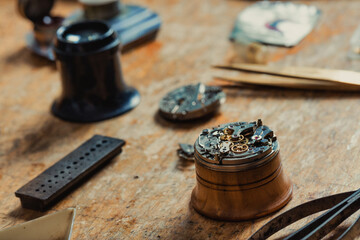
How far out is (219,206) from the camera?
0.88 metres

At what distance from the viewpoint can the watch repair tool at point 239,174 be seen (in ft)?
2.76

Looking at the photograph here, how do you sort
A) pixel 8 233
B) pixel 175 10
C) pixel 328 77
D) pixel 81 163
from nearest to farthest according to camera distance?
pixel 8 233, pixel 81 163, pixel 328 77, pixel 175 10

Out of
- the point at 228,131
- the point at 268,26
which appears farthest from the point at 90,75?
the point at 268,26

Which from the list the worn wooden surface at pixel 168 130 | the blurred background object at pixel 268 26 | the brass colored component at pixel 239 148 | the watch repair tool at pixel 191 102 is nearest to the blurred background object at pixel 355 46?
the worn wooden surface at pixel 168 130

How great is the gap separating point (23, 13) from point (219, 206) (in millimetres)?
1086

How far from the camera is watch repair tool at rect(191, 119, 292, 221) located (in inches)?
33.1

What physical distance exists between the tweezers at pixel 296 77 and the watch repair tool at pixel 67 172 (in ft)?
1.36

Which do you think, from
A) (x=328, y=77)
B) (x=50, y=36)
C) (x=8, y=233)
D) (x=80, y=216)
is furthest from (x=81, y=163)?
(x=50, y=36)

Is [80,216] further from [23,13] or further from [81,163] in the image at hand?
[23,13]

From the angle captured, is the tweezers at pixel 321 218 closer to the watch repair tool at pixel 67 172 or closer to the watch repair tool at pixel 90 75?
the watch repair tool at pixel 67 172

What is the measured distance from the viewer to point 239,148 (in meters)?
0.85

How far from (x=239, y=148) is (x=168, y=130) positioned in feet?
1.26

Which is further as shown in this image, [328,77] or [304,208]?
[328,77]

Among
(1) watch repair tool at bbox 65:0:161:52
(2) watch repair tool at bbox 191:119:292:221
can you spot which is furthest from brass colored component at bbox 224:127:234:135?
(1) watch repair tool at bbox 65:0:161:52
